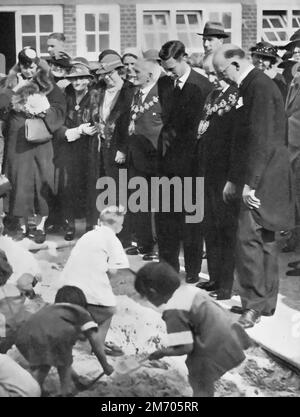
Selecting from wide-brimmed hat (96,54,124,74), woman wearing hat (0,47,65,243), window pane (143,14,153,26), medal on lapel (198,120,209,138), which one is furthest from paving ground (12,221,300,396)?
window pane (143,14,153,26)

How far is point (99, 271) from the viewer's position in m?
5.96

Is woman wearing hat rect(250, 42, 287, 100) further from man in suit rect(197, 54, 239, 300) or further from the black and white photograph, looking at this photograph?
man in suit rect(197, 54, 239, 300)

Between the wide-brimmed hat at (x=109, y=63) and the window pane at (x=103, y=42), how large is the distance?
10cm

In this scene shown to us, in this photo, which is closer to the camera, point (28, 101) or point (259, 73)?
point (259, 73)

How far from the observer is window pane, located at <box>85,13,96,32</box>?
6.21 meters

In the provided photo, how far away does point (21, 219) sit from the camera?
248 inches

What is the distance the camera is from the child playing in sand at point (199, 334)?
18.7ft

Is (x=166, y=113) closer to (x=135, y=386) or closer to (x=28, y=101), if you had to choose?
(x=28, y=101)

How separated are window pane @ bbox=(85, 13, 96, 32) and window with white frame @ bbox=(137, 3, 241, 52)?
33cm

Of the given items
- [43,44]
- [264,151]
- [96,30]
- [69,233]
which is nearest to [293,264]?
[264,151]

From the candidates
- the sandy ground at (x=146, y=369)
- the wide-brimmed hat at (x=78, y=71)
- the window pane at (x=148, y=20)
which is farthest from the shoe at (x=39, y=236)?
the window pane at (x=148, y=20)

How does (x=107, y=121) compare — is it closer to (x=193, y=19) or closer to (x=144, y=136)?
(x=144, y=136)

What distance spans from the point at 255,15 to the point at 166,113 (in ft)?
3.26
